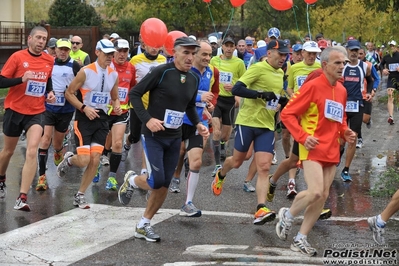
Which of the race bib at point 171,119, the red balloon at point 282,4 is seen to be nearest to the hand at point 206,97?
the race bib at point 171,119

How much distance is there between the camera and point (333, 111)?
25.4 feet

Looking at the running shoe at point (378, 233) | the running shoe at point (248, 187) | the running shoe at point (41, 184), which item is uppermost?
the running shoe at point (378, 233)

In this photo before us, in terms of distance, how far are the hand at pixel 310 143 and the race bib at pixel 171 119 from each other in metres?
1.39

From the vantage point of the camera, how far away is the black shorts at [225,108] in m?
13.4

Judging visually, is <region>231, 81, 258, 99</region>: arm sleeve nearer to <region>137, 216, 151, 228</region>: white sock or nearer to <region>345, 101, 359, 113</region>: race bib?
<region>137, 216, 151, 228</region>: white sock

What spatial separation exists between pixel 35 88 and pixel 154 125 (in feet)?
8.42

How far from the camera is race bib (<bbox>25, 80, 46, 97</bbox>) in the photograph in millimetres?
9836

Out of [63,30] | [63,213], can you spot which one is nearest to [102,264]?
[63,213]

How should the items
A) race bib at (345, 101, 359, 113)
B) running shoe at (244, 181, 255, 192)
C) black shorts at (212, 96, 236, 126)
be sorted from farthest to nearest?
1. black shorts at (212, 96, 236, 126)
2. race bib at (345, 101, 359, 113)
3. running shoe at (244, 181, 255, 192)

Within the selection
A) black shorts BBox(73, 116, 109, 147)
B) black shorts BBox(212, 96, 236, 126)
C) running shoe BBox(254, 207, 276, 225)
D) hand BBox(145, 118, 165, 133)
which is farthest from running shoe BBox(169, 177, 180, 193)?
hand BBox(145, 118, 165, 133)

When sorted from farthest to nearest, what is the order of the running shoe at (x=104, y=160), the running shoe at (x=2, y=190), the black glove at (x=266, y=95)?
the running shoe at (x=104, y=160) < the running shoe at (x=2, y=190) < the black glove at (x=266, y=95)

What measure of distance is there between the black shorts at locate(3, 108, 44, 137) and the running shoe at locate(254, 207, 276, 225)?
2994mm

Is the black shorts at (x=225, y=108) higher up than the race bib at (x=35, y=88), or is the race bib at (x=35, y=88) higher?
the race bib at (x=35, y=88)

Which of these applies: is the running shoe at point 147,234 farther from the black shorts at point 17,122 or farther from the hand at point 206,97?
the hand at point 206,97
